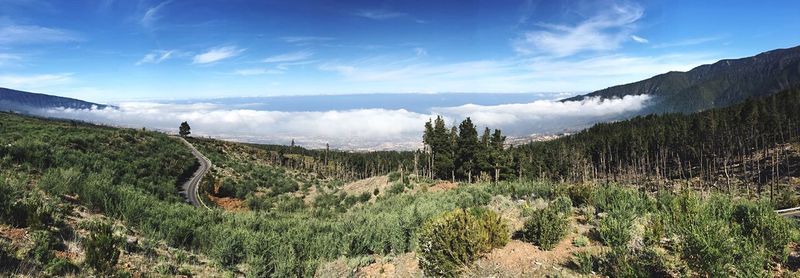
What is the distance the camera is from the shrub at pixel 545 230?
10531 millimetres

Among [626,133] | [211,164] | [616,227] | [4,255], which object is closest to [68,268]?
[4,255]

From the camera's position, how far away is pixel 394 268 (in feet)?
35.3

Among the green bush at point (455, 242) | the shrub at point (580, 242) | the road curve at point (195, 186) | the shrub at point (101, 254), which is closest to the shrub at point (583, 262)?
the shrub at point (580, 242)

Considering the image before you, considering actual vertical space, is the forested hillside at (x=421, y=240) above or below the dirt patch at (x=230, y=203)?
above

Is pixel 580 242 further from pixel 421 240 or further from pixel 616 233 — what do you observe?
pixel 421 240

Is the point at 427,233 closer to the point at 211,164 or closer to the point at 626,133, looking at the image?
the point at 211,164

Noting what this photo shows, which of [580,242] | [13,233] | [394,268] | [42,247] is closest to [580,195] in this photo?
[580,242]

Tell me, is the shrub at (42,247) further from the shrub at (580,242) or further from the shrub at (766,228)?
the shrub at (766,228)

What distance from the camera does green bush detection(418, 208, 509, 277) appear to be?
9.35 metres

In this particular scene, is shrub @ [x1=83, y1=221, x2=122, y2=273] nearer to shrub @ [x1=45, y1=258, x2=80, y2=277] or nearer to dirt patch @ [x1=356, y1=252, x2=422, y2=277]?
shrub @ [x1=45, y1=258, x2=80, y2=277]

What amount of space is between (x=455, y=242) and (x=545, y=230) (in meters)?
2.97

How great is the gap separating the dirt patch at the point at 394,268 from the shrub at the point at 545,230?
356 centimetres

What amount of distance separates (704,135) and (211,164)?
368 ft

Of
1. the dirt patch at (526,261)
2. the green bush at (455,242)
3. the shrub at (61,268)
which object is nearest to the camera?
the shrub at (61,268)
